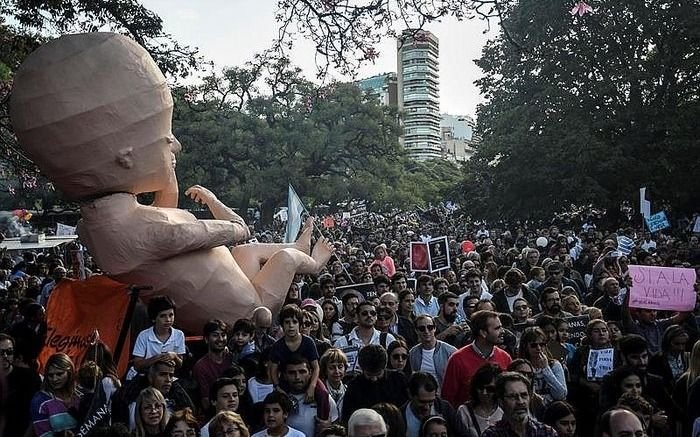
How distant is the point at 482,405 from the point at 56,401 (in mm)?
2834

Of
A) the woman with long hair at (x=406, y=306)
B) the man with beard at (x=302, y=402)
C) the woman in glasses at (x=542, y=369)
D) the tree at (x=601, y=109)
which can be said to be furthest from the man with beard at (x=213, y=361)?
the tree at (x=601, y=109)

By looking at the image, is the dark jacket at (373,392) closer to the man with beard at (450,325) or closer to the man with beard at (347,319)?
the man with beard at (450,325)

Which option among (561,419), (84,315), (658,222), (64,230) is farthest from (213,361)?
(64,230)

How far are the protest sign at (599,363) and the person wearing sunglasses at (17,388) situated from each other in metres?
4.22

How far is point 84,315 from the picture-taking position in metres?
7.46

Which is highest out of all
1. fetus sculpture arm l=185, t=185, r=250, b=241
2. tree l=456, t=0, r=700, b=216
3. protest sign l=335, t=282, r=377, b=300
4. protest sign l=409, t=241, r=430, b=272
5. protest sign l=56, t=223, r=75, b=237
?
tree l=456, t=0, r=700, b=216

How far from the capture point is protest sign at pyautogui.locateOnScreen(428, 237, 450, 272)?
445 inches

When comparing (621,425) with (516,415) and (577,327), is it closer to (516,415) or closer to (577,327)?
(516,415)

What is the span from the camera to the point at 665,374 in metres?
5.82

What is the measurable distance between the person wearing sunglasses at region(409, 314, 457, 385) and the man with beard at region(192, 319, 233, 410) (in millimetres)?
1520

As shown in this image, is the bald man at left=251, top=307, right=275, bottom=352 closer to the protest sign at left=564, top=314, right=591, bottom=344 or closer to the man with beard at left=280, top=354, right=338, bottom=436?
the man with beard at left=280, top=354, right=338, bottom=436

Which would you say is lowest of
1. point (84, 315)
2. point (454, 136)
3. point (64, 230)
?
point (84, 315)

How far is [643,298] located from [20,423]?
228 inches

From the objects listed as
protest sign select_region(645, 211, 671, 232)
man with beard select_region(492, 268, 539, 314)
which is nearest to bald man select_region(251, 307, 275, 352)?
man with beard select_region(492, 268, 539, 314)
